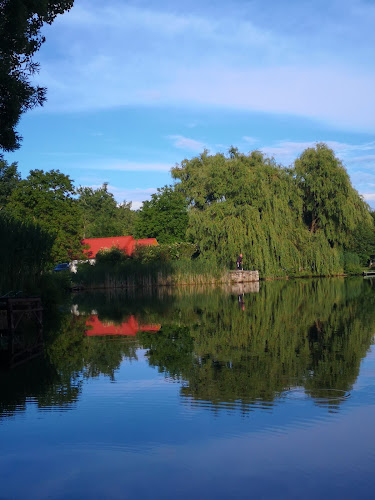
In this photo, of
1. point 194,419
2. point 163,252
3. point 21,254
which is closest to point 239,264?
point 163,252

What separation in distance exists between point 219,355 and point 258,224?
118 feet

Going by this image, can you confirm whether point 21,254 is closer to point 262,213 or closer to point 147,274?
point 147,274

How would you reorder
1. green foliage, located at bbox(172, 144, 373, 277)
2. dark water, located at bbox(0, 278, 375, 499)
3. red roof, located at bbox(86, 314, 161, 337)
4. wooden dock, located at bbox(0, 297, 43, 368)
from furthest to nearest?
green foliage, located at bbox(172, 144, 373, 277) < red roof, located at bbox(86, 314, 161, 337) < wooden dock, located at bbox(0, 297, 43, 368) < dark water, located at bbox(0, 278, 375, 499)

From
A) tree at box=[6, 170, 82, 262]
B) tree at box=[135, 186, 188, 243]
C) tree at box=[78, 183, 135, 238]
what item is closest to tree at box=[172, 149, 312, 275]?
tree at box=[6, 170, 82, 262]

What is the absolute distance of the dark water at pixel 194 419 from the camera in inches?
177

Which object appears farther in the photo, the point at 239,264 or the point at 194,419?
the point at 239,264

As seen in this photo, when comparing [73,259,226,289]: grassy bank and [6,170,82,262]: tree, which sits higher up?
[6,170,82,262]: tree

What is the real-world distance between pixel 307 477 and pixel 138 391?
3795 mm

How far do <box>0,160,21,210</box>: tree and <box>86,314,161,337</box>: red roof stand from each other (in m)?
49.4

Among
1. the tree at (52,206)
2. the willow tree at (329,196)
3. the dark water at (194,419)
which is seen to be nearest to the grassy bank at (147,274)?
the tree at (52,206)

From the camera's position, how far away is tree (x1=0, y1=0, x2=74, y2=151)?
1477 cm

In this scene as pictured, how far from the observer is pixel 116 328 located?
53.9 feet

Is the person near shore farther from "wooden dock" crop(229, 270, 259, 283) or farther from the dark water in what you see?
the dark water

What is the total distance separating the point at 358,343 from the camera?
11719 mm
